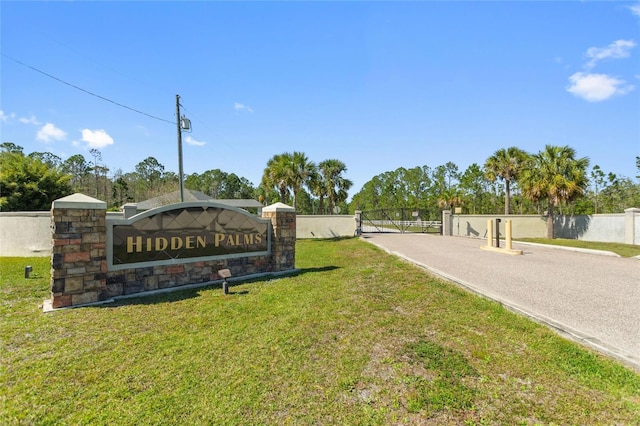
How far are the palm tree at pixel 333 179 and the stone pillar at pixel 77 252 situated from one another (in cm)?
1925

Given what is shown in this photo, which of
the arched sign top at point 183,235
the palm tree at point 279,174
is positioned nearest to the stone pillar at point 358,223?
the palm tree at point 279,174

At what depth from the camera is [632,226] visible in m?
16.3

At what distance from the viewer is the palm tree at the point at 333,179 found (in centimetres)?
2444

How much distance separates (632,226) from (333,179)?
1857 cm

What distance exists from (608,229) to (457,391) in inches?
861

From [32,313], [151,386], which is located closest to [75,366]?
[151,386]

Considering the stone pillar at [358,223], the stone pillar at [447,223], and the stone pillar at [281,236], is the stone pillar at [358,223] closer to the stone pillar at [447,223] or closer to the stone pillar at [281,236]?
the stone pillar at [447,223]

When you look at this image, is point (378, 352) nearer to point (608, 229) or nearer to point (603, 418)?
point (603, 418)

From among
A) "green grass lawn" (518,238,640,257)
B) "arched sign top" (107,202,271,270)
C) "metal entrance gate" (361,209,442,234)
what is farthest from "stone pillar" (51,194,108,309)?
"metal entrance gate" (361,209,442,234)

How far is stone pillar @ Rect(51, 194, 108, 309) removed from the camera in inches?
214

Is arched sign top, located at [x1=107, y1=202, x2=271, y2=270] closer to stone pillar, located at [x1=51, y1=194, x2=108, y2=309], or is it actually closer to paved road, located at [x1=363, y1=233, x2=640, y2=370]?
stone pillar, located at [x1=51, y1=194, x2=108, y2=309]

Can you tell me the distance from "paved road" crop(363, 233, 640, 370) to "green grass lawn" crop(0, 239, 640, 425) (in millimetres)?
484

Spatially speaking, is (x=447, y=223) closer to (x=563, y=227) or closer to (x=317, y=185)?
(x=563, y=227)

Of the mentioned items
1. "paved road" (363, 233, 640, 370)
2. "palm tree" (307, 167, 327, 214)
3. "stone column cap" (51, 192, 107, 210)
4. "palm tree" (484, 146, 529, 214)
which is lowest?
"paved road" (363, 233, 640, 370)
